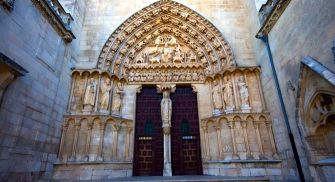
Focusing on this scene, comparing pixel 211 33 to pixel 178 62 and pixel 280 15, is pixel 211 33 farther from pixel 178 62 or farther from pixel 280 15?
pixel 280 15

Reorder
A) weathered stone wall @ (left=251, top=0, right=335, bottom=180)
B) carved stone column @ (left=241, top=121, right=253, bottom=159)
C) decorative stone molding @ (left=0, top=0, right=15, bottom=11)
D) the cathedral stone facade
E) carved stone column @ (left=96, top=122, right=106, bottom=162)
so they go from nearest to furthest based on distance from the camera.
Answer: weathered stone wall @ (left=251, top=0, right=335, bottom=180) → decorative stone molding @ (left=0, top=0, right=15, bottom=11) → the cathedral stone facade → carved stone column @ (left=241, top=121, right=253, bottom=159) → carved stone column @ (left=96, top=122, right=106, bottom=162)

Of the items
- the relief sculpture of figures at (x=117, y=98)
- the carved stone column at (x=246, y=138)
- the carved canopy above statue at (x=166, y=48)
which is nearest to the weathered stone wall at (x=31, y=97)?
the relief sculpture of figures at (x=117, y=98)

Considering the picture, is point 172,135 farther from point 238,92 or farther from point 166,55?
point 166,55

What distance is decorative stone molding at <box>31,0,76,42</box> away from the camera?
471 cm

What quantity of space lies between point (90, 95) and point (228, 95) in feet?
13.6

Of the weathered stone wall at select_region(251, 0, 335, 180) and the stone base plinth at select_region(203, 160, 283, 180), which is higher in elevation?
the weathered stone wall at select_region(251, 0, 335, 180)

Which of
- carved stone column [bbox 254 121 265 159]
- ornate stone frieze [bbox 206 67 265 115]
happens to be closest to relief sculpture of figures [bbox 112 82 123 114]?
ornate stone frieze [bbox 206 67 265 115]

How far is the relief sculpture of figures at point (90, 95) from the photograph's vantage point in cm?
566

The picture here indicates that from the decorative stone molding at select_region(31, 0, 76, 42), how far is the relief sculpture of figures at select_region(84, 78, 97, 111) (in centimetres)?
147

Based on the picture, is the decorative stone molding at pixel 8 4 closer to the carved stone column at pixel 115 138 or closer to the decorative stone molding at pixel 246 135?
the carved stone column at pixel 115 138

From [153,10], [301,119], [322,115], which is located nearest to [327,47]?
[322,115]

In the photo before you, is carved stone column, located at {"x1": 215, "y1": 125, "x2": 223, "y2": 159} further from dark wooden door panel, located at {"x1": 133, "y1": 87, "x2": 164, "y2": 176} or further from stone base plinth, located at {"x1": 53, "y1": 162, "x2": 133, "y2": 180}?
stone base plinth, located at {"x1": 53, "y1": 162, "x2": 133, "y2": 180}

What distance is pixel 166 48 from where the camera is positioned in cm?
717

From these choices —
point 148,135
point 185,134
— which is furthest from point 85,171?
point 185,134
